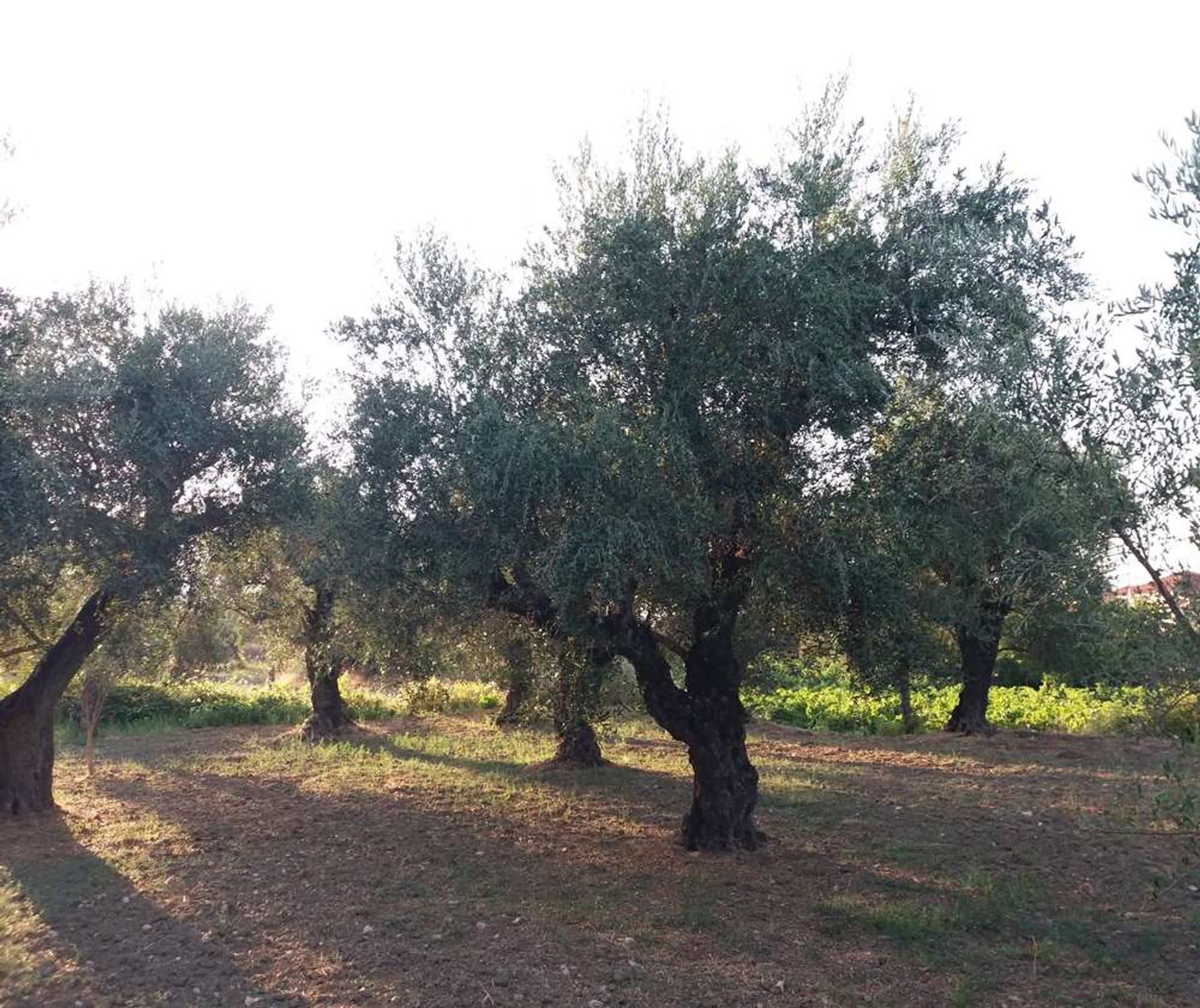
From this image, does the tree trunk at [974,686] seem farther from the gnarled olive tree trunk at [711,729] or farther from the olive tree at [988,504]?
the gnarled olive tree trunk at [711,729]

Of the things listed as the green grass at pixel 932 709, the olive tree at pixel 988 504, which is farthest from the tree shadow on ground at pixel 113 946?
the green grass at pixel 932 709

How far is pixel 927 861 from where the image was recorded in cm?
1133

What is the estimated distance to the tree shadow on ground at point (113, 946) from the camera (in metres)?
7.52

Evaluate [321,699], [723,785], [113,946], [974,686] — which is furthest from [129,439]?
[974,686]

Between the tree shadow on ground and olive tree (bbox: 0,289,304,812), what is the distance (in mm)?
3127

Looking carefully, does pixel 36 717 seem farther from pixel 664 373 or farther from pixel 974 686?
pixel 974 686

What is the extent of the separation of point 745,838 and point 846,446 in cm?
518

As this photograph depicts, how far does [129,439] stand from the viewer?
10.7m

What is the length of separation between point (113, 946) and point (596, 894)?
4.60 meters

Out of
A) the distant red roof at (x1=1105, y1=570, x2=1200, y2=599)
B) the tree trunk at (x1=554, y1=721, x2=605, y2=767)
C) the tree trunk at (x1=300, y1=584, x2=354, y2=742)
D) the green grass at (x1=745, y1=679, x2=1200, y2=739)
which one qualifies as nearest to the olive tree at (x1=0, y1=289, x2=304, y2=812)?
the tree trunk at (x1=300, y1=584, x2=354, y2=742)

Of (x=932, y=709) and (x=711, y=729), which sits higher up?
(x=711, y=729)

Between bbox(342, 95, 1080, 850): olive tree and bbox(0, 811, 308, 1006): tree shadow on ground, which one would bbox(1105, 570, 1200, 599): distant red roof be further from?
bbox(0, 811, 308, 1006): tree shadow on ground

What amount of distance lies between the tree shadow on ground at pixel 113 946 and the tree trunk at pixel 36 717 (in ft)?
6.62

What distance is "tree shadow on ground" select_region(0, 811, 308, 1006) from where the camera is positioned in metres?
7.52
